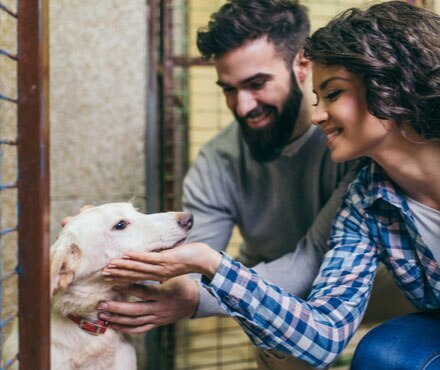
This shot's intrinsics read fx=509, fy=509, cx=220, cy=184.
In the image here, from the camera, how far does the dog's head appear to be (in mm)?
1141

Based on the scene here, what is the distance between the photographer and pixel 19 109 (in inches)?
34.7

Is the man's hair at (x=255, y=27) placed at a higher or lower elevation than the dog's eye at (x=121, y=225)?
higher

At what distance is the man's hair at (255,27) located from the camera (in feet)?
5.22

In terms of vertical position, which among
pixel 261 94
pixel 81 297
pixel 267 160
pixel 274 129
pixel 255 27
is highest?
pixel 255 27

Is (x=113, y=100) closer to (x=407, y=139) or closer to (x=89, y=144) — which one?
(x=89, y=144)

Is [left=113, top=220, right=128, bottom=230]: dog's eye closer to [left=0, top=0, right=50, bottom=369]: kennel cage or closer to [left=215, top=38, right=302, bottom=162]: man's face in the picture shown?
[left=0, top=0, right=50, bottom=369]: kennel cage

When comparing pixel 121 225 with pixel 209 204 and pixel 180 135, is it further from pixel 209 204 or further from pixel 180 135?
pixel 180 135

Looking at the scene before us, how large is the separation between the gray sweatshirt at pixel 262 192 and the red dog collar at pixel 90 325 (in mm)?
549

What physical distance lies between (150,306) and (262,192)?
69 cm

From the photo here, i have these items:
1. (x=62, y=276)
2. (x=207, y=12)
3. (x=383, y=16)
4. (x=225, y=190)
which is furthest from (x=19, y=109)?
(x=207, y=12)

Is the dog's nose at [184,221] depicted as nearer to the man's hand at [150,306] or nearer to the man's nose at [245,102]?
the man's hand at [150,306]

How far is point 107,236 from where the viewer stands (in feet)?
3.90

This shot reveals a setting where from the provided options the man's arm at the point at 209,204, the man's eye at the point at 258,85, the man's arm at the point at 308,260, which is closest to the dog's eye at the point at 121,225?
the man's arm at the point at 308,260

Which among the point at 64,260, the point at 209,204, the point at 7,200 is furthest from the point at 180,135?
the point at 64,260
